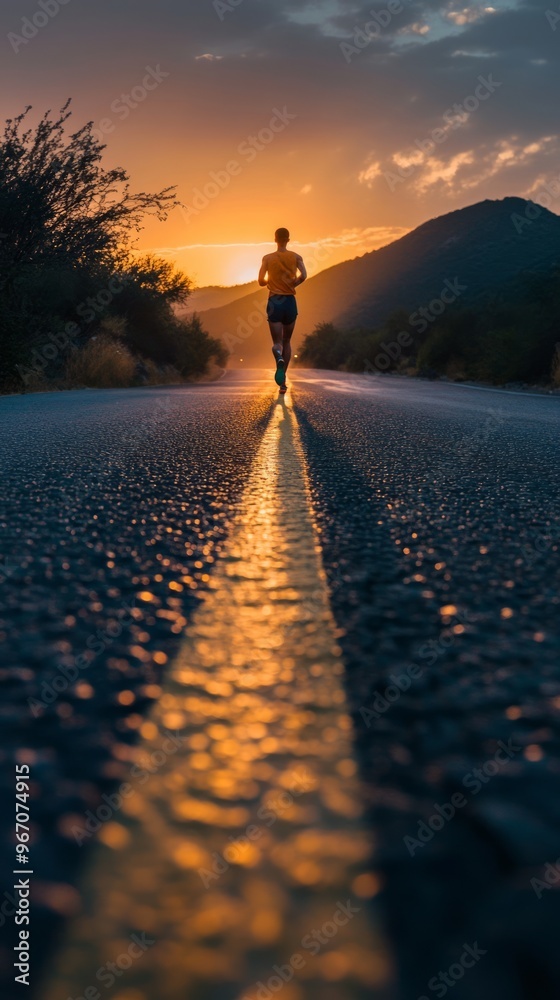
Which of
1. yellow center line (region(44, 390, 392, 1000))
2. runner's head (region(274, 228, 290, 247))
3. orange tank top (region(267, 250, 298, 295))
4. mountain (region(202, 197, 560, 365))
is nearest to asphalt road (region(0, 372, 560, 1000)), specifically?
yellow center line (region(44, 390, 392, 1000))

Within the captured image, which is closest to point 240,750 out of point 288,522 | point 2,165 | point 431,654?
point 431,654

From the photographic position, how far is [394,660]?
2004 mm

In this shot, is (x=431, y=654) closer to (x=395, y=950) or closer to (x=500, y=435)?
(x=395, y=950)

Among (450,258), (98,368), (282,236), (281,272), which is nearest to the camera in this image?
(281,272)

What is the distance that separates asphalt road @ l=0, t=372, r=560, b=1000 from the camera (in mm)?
1091

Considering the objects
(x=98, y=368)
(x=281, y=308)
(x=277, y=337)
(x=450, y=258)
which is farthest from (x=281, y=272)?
(x=450, y=258)

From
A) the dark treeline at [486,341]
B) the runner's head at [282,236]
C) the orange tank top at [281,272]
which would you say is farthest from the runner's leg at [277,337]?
the dark treeline at [486,341]

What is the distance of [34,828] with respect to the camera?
1.23 metres

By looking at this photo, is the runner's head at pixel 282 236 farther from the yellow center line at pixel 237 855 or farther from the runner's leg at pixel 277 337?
the yellow center line at pixel 237 855

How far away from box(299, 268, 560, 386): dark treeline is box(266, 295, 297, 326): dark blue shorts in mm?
9472

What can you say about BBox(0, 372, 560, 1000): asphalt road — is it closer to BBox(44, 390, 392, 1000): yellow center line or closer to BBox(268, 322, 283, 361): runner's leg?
BBox(44, 390, 392, 1000): yellow center line

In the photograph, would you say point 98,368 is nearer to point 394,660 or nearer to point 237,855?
point 394,660

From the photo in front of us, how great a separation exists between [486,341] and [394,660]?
32024 millimetres

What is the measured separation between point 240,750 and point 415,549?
1.85m
